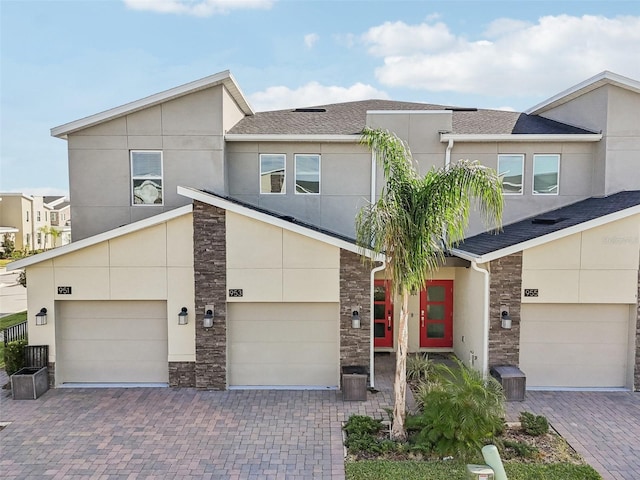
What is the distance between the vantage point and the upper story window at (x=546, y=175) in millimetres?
13148

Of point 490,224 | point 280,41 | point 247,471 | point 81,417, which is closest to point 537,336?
point 490,224

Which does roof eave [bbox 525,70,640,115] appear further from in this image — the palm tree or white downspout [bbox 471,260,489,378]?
the palm tree

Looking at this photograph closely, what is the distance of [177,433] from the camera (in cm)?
809

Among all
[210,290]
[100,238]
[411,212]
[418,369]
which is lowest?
[418,369]

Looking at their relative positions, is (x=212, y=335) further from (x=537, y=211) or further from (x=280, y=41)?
(x=537, y=211)

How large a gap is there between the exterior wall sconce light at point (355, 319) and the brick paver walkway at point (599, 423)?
12.4 ft

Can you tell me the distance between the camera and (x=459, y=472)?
6.63 m

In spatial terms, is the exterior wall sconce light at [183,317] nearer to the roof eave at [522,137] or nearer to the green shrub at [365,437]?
the green shrub at [365,437]

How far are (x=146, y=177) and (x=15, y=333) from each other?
663 centimetres

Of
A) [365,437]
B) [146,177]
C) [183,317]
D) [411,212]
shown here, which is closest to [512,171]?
[411,212]

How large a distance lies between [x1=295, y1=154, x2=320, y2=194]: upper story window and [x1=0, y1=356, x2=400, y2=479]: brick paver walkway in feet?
19.9

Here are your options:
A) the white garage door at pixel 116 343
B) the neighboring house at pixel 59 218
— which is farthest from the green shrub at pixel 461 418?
the neighboring house at pixel 59 218

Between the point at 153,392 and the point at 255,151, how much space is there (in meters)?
7.32

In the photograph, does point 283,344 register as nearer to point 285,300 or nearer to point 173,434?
point 285,300
